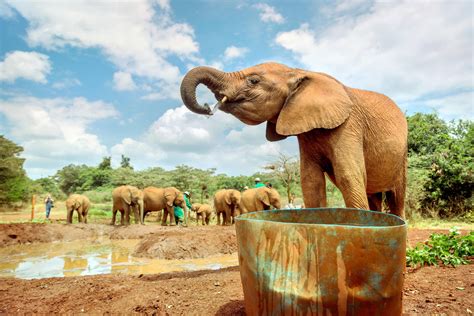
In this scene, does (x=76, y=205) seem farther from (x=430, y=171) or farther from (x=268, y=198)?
(x=430, y=171)

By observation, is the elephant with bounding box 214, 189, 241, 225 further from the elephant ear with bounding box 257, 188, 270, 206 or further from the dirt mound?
the dirt mound

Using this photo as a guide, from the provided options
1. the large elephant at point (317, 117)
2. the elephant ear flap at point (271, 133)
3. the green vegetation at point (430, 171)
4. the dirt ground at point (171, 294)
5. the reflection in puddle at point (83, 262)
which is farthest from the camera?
the green vegetation at point (430, 171)

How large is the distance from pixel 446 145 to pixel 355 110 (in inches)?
563

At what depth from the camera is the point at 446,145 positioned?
1652 cm

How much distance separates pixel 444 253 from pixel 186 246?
23.9 ft

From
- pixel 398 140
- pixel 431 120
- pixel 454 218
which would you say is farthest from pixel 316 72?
pixel 431 120

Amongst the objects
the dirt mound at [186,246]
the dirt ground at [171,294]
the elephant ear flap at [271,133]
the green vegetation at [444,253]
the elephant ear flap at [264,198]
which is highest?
the elephant ear flap at [271,133]

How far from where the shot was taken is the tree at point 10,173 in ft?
91.4

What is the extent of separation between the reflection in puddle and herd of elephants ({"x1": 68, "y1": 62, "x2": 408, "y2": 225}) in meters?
5.03

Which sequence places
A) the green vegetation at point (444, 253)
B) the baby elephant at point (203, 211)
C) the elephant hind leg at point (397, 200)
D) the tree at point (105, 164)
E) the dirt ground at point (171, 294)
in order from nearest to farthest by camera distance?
the dirt ground at point (171, 294) → the green vegetation at point (444, 253) → the elephant hind leg at point (397, 200) → the baby elephant at point (203, 211) → the tree at point (105, 164)

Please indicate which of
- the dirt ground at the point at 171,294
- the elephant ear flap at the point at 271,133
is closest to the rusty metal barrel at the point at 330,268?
the dirt ground at the point at 171,294

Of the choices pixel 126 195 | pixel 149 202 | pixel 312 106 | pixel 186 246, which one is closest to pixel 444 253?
pixel 312 106

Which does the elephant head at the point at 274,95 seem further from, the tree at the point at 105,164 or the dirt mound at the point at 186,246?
the tree at the point at 105,164

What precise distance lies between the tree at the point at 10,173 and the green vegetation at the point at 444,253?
30.1m
